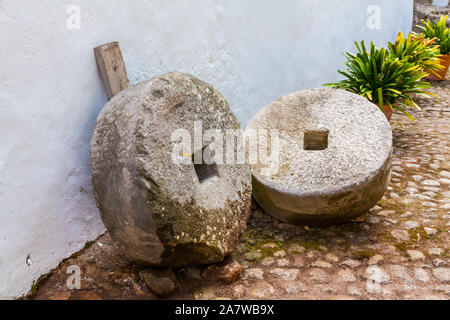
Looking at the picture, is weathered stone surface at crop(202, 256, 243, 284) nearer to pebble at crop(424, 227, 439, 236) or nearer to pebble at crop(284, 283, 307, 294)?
pebble at crop(284, 283, 307, 294)

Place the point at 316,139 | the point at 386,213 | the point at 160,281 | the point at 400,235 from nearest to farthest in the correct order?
1. the point at 160,281
2. the point at 400,235
3. the point at 386,213
4. the point at 316,139

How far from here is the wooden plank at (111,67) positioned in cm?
202

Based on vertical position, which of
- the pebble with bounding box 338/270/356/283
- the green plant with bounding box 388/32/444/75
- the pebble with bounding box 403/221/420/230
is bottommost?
the pebble with bounding box 403/221/420/230

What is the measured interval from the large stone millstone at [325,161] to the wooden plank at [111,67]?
1.01 meters

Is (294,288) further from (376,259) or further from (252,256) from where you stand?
(376,259)

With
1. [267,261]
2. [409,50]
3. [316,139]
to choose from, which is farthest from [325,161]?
[409,50]

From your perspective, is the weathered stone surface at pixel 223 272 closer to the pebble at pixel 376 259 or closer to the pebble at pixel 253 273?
the pebble at pixel 253 273

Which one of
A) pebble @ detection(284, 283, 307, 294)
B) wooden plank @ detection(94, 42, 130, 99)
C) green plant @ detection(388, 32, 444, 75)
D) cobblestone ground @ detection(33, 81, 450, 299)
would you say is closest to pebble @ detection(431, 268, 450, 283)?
cobblestone ground @ detection(33, 81, 450, 299)

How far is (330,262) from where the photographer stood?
2129mm

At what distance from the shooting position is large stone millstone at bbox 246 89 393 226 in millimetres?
2229

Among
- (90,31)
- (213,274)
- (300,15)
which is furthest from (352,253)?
(300,15)

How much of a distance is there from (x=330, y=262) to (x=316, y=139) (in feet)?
3.09

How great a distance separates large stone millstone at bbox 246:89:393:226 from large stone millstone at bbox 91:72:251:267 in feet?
1.60

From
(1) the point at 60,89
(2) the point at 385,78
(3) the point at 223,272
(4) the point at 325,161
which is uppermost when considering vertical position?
(1) the point at 60,89
